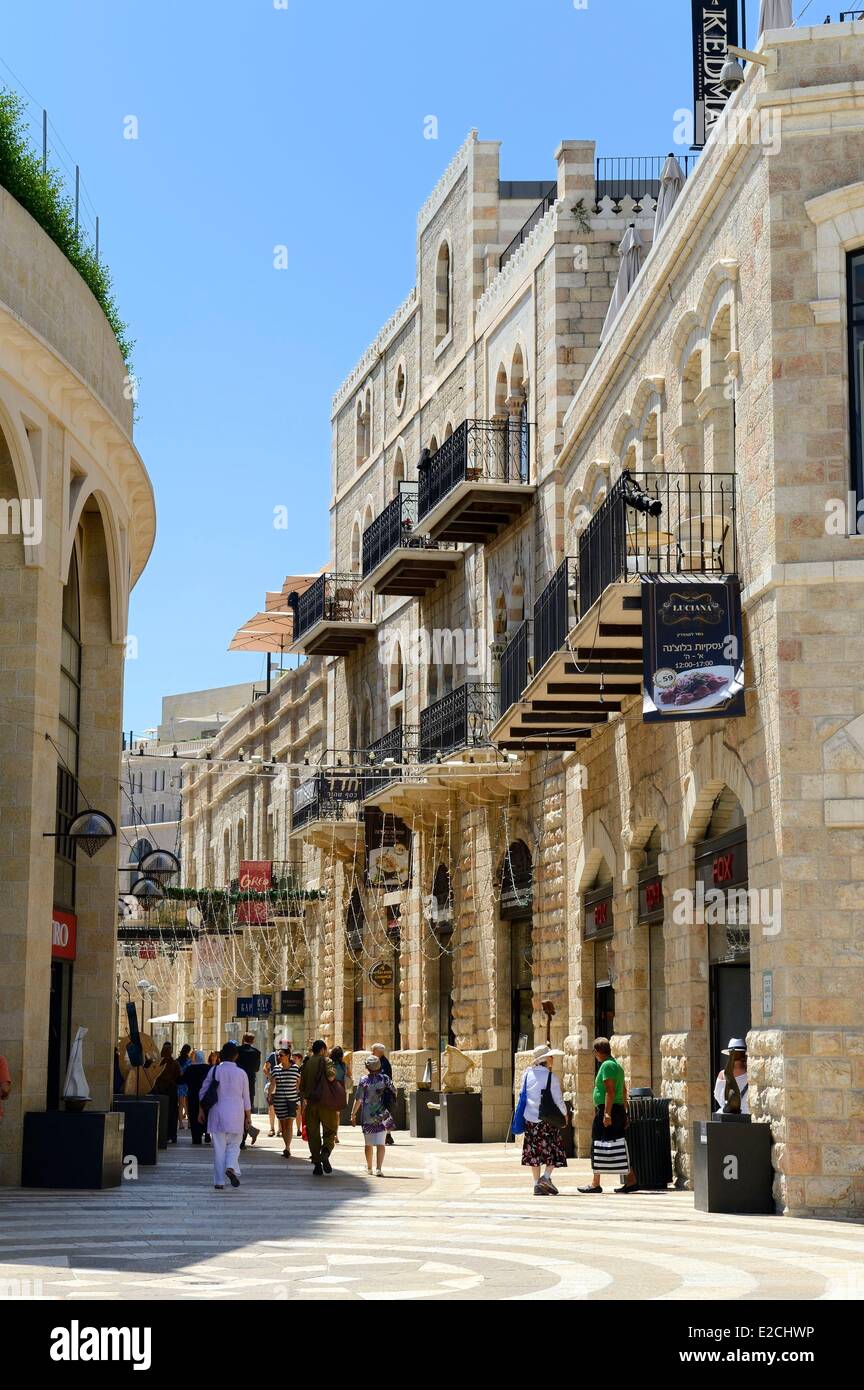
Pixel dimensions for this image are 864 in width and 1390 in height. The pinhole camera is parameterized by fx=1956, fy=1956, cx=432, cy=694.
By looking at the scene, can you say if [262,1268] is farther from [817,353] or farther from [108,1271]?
[817,353]

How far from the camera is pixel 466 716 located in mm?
32156

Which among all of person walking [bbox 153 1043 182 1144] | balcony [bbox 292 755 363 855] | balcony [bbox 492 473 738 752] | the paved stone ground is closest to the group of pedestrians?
person walking [bbox 153 1043 182 1144]

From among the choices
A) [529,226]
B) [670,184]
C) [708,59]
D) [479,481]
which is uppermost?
[529,226]

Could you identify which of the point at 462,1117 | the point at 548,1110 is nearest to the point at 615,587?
the point at 548,1110

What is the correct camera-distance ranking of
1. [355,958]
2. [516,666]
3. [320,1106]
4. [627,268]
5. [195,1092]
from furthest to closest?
[355,958] < [195,1092] < [516,666] < [627,268] < [320,1106]

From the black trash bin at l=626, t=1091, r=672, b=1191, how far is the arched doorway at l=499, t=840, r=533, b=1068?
35.0ft

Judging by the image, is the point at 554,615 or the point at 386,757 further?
the point at 386,757

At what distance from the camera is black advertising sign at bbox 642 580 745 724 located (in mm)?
18141

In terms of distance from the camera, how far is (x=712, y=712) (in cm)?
1816

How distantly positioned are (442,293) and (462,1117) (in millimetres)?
16654

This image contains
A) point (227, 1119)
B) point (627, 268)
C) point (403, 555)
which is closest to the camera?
point (227, 1119)

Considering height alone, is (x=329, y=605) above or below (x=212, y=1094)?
above

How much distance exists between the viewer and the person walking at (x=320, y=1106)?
22.7 metres

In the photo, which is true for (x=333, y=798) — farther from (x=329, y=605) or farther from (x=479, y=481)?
(x=479, y=481)
